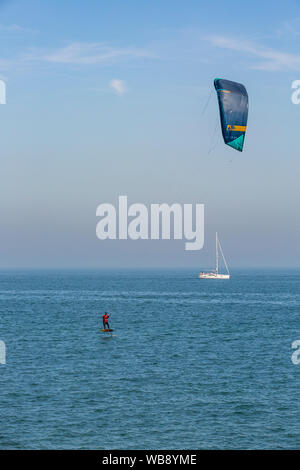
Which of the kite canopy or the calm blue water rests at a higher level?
the kite canopy

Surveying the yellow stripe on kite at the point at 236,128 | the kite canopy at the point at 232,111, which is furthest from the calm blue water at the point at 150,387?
the yellow stripe on kite at the point at 236,128

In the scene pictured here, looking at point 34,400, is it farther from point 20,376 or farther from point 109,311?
point 109,311

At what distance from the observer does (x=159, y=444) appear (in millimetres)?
31391

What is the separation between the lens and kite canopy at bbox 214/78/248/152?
52.8 m

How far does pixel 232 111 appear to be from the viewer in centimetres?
5291

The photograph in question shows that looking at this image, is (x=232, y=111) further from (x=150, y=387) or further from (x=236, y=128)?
(x=150, y=387)

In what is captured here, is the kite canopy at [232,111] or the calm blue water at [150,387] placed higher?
the kite canopy at [232,111]

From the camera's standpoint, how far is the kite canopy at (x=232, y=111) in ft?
173

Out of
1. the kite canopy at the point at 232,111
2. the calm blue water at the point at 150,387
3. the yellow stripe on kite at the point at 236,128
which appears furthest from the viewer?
the yellow stripe on kite at the point at 236,128

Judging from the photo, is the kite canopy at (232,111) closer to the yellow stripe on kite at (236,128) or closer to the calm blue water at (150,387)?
the yellow stripe on kite at (236,128)

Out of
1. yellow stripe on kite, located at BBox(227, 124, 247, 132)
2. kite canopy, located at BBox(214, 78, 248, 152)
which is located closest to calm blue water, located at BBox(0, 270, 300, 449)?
kite canopy, located at BBox(214, 78, 248, 152)

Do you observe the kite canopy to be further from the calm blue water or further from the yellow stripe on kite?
the calm blue water

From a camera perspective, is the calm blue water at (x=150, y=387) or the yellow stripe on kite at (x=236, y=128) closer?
the calm blue water at (x=150, y=387)

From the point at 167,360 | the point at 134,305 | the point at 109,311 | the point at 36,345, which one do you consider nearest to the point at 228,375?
the point at 167,360
